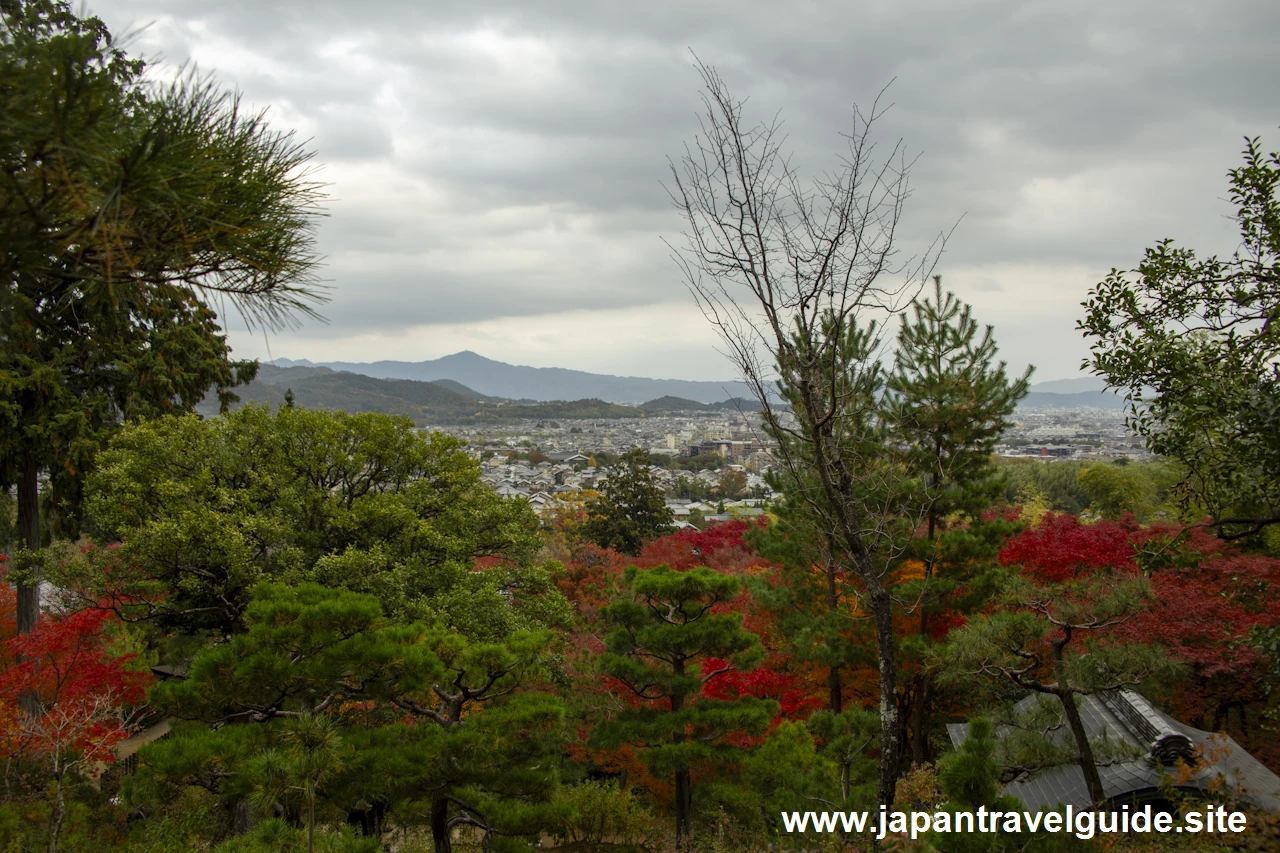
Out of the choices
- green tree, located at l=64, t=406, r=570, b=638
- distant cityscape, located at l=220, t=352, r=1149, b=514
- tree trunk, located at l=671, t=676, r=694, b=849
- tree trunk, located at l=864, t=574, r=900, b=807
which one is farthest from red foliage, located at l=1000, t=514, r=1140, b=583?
green tree, located at l=64, t=406, r=570, b=638

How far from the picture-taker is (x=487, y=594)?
7.34 m

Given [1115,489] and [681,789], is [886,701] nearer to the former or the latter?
[681,789]

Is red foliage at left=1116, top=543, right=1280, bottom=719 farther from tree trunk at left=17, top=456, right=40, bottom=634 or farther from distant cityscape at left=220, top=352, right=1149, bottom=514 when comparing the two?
tree trunk at left=17, top=456, right=40, bottom=634

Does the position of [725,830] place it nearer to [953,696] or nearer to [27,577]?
[953,696]

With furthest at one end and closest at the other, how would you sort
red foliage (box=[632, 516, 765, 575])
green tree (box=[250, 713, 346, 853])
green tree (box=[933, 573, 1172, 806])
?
red foliage (box=[632, 516, 765, 575]), green tree (box=[933, 573, 1172, 806]), green tree (box=[250, 713, 346, 853])

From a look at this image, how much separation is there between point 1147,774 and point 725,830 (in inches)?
166

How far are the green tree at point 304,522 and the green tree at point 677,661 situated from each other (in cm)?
131

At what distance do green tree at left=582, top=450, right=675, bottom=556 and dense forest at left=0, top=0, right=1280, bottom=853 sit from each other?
9.94 meters

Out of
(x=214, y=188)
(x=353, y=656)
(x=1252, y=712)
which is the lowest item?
(x=1252, y=712)

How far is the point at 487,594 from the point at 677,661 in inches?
84.2

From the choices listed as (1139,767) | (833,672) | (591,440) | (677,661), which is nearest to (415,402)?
(591,440)

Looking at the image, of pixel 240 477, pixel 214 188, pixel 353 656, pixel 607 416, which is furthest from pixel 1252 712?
pixel 607 416

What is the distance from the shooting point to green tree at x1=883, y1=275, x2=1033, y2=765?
847 centimetres

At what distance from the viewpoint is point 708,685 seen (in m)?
8.44
